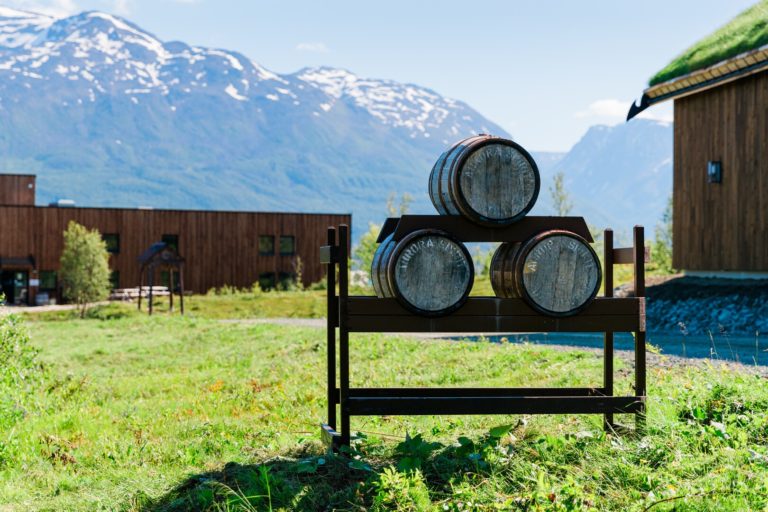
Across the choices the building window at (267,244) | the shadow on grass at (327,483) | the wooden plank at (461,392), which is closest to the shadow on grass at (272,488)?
the shadow on grass at (327,483)

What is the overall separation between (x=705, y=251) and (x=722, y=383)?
1606cm

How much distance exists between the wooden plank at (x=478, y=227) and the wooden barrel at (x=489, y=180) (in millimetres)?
91

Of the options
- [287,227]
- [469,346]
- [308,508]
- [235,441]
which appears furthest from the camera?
[287,227]

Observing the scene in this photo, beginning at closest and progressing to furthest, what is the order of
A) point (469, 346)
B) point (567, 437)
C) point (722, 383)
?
point (567, 437), point (722, 383), point (469, 346)

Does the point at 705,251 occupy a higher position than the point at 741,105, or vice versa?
the point at 741,105

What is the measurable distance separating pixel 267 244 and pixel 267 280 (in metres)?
2.17

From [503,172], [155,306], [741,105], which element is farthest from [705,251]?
[155,306]

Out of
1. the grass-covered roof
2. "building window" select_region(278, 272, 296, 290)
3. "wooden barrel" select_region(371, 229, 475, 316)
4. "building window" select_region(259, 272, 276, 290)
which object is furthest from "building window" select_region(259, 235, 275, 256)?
"wooden barrel" select_region(371, 229, 475, 316)

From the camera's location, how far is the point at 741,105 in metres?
21.4

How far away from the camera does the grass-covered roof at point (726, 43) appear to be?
20.4 m

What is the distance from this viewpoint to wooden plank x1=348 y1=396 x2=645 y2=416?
682 cm

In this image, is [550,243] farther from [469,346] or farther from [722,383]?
[469,346]

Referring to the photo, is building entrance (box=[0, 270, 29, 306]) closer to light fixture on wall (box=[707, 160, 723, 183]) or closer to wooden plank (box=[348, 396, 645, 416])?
light fixture on wall (box=[707, 160, 723, 183])

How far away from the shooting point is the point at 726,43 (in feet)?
70.4
